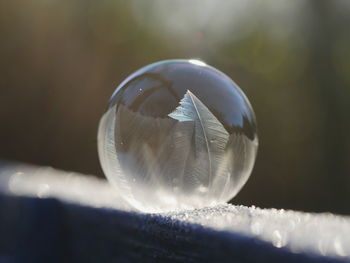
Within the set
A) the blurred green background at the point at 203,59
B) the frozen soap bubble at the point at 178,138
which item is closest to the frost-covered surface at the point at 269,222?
the frozen soap bubble at the point at 178,138

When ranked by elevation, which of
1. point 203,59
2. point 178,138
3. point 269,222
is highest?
point 203,59

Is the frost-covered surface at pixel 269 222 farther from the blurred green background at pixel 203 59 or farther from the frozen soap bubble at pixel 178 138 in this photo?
the blurred green background at pixel 203 59

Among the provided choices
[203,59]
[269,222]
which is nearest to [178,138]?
[269,222]

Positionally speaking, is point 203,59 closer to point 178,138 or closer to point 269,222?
point 178,138

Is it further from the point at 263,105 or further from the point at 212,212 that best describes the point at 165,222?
the point at 263,105

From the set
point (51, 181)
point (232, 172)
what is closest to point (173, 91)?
point (232, 172)

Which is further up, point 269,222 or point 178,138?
point 178,138
